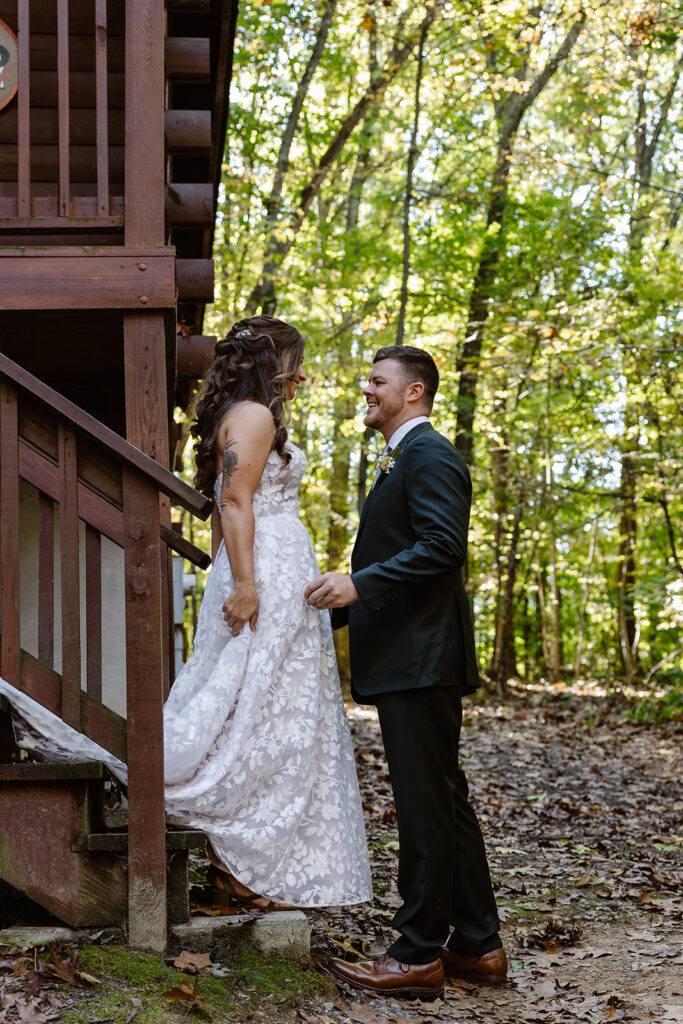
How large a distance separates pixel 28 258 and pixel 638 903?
13.5ft

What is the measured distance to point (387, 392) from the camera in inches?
150

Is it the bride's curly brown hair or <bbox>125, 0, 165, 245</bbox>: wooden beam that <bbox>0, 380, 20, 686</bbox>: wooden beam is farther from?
<bbox>125, 0, 165, 245</bbox>: wooden beam

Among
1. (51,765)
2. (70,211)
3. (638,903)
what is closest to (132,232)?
(70,211)

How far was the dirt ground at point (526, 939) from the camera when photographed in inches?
115

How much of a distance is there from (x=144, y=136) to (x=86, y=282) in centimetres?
65

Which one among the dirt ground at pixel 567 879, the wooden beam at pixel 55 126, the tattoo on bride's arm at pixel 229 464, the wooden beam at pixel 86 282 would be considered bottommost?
the dirt ground at pixel 567 879

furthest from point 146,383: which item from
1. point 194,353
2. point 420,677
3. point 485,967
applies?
point 194,353

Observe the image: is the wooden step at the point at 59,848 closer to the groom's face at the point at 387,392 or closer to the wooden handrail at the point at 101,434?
the wooden handrail at the point at 101,434

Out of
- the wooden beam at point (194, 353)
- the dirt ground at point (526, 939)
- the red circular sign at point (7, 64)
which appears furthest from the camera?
the wooden beam at point (194, 353)

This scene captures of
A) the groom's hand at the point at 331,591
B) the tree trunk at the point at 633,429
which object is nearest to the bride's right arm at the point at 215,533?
the groom's hand at the point at 331,591

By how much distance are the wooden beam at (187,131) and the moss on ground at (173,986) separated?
4333mm

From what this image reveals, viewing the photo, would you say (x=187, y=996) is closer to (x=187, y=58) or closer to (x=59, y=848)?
(x=59, y=848)

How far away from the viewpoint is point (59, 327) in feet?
14.9

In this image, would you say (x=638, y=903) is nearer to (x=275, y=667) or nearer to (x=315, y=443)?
(x=275, y=667)
